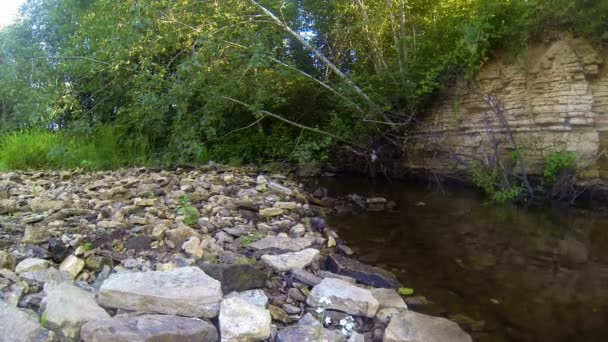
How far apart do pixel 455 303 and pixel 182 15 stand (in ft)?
18.1

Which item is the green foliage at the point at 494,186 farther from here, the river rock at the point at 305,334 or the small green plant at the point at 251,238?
the river rock at the point at 305,334

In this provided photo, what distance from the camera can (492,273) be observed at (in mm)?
3387

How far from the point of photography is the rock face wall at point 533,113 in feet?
19.7

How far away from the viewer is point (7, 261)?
7.70ft

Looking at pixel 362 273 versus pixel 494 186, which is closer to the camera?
pixel 362 273

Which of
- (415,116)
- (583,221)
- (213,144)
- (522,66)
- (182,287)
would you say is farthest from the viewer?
(213,144)

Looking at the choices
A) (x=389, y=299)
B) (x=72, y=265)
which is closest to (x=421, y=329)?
(x=389, y=299)

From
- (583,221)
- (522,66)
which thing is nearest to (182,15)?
(522,66)

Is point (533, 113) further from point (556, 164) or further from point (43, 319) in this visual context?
point (43, 319)

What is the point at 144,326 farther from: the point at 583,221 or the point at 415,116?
the point at 415,116

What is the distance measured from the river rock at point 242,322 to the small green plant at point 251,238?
45.3 inches

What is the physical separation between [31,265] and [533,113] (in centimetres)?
641

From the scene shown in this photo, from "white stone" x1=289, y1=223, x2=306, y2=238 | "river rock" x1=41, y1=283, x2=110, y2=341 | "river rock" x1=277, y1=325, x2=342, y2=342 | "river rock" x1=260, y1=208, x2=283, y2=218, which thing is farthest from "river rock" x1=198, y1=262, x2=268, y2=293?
"river rock" x1=260, y1=208, x2=283, y2=218

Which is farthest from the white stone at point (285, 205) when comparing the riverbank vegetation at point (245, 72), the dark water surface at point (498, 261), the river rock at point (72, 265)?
the river rock at point (72, 265)
